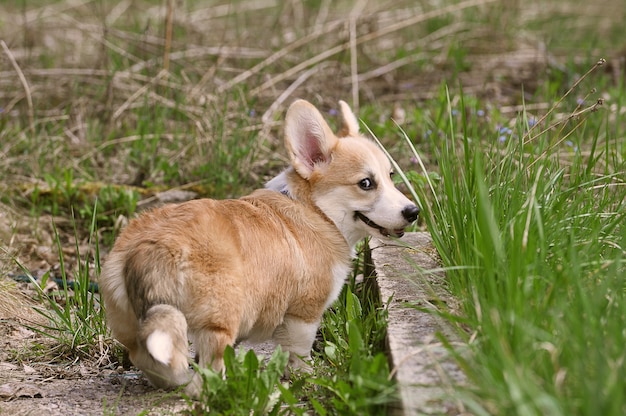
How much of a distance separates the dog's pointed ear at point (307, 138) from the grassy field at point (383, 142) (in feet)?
1.75

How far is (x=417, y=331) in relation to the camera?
323 centimetres

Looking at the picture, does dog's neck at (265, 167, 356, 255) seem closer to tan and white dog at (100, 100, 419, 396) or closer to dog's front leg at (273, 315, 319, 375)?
tan and white dog at (100, 100, 419, 396)

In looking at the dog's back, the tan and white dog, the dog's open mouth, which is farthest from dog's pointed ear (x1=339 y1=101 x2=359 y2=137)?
the dog's back

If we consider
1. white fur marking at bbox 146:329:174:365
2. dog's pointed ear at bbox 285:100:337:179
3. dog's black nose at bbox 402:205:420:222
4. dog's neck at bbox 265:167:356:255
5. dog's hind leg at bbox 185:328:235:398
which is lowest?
dog's hind leg at bbox 185:328:235:398

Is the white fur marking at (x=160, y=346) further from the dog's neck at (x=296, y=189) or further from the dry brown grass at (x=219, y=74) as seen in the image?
the dry brown grass at (x=219, y=74)

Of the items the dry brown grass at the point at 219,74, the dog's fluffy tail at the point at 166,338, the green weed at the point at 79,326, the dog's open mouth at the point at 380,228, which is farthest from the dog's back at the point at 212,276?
the dry brown grass at the point at 219,74

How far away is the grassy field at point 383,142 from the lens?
2.66 metres

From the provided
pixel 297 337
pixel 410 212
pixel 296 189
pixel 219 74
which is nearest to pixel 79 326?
pixel 297 337

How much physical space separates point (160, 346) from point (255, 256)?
71cm

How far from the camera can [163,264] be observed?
10.1ft

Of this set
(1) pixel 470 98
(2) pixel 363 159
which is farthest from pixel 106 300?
(1) pixel 470 98

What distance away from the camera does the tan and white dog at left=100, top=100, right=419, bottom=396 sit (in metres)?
3.09

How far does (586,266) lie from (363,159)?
4.28ft

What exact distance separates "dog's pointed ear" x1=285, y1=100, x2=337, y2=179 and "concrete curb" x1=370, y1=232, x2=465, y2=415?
0.58 metres
